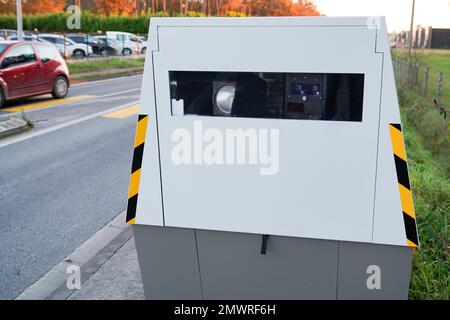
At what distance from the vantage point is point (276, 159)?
2535 millimetres

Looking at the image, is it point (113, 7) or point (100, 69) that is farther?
point (113, 7)

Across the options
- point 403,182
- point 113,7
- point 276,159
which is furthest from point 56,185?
point 113,7

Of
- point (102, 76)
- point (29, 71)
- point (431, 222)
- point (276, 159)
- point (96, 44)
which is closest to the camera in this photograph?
point (276, 159)

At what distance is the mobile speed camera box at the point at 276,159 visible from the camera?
7.91 ft

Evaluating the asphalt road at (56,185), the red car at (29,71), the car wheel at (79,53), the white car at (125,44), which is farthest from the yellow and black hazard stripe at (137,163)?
the white car at (125,44)

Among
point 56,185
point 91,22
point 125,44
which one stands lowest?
point 56,185

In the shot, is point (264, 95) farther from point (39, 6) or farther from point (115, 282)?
point (39, 6)

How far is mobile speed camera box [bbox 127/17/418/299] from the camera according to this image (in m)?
2.41

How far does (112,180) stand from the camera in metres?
6.82

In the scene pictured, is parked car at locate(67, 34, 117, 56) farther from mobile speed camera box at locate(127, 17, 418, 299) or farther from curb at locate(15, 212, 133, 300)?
mobile speed camera box at locate(127, 17, 418, 299)

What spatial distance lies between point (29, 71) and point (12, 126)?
3.95 meters

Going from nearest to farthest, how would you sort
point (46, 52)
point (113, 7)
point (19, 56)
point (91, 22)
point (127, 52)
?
point (19, 56) < point (46, 52) < point (127, 52) < point (91, 22) < point (113, 7)

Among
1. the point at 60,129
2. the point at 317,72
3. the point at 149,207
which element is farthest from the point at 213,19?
the point at 60,129

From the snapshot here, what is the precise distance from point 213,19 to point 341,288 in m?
1.57
